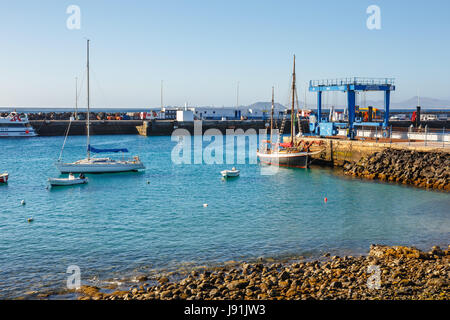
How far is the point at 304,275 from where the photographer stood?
17344mm

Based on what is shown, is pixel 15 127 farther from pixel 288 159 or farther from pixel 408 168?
pixel 408 168

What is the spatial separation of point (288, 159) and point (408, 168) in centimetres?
1502

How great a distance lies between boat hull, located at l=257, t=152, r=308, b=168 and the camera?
50.8m

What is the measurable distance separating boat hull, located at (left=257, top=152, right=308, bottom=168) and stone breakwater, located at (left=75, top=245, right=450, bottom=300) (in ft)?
103

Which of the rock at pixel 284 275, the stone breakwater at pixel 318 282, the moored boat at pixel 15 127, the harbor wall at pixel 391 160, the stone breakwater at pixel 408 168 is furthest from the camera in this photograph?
the moored boat at pixel 15 127

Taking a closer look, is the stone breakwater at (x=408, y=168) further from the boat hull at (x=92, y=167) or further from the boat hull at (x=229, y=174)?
the boat hull at (x=92, y=167)

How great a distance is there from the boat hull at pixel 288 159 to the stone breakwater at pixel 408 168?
5.81 meters

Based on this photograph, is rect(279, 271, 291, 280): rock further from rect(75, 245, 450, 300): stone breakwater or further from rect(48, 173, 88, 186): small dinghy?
rect(48, 173, 88, 186): small dinghy

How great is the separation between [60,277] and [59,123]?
94.3 m

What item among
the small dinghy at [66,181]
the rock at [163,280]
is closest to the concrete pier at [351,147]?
the small dinghy at [66,181]

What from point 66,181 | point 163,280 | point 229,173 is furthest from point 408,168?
point 66,181

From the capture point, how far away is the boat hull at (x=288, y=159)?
2000 inches

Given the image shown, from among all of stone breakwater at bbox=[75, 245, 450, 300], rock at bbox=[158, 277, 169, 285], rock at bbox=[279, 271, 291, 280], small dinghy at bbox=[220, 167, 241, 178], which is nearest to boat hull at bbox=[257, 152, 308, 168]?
small dinghy at bbox=[220, 167, 241, 178]
